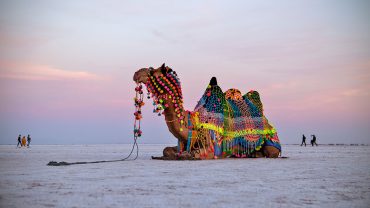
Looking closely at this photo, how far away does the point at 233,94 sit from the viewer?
1423 centimetres

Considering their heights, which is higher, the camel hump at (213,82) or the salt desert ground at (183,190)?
the camel hump at (213,82)

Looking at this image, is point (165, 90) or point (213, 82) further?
point (213, 82)

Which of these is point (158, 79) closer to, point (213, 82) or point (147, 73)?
point (147, 73)

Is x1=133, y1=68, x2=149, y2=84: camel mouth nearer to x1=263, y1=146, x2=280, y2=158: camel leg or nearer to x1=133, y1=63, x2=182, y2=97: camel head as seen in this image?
x1=133, y1=63, x2=182, y2=97: camel head

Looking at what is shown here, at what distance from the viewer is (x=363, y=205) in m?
4.48

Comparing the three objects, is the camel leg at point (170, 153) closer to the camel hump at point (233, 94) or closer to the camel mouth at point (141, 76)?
the camel mouth at point (141, 76)

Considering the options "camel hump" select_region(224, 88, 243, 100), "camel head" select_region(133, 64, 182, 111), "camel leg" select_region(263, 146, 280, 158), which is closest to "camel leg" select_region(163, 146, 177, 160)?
"camel head" select_region(133, 64, 182, 111)

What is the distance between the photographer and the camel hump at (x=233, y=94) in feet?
46.6

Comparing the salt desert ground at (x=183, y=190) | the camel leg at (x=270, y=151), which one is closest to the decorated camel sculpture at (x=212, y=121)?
the camel leg at (x=270, y=151)

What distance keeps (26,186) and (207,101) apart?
791 cm

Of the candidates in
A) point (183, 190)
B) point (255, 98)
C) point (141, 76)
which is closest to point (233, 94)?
point (255, 98)

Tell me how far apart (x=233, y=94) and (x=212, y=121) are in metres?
2.02

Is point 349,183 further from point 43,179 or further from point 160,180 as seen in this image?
point 43,179

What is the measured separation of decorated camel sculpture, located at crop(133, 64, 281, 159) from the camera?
1165 cm
